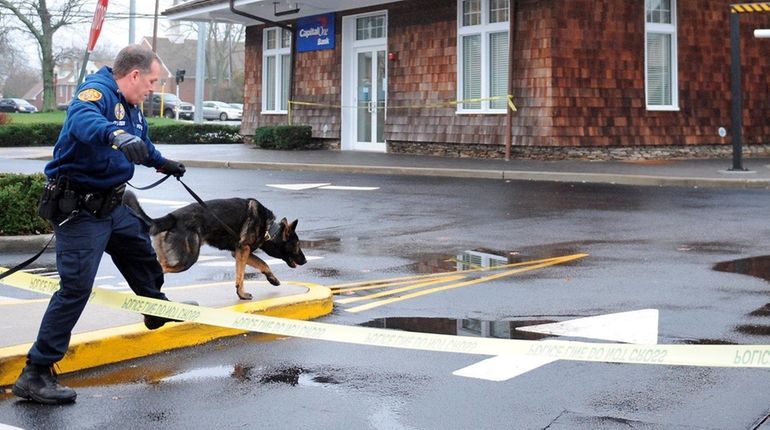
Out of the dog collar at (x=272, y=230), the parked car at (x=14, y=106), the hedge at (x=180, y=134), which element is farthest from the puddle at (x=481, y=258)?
the parked car at (x=14, y=106)

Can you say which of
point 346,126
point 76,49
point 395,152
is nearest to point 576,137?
point 395,152

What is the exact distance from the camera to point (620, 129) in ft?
70.3

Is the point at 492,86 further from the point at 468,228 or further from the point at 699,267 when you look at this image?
the point at 699,267

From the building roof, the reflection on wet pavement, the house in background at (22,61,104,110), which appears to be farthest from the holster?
the house in background at (22,61,104,110)

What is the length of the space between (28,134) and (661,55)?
18.2 meters

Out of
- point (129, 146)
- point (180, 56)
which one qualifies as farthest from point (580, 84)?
point (180, 56)

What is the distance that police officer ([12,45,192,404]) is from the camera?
5.06 m

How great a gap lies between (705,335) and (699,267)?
2.82 metres

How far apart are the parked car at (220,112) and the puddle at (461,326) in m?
63.0

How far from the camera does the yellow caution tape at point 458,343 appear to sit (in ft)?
14.7

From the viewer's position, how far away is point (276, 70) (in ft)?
94.7

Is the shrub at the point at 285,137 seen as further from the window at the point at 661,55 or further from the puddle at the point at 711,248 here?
the puddle at the point at 711,248

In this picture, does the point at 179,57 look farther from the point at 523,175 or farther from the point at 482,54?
the point at 523,175

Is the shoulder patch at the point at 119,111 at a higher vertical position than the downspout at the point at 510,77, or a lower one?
lower
